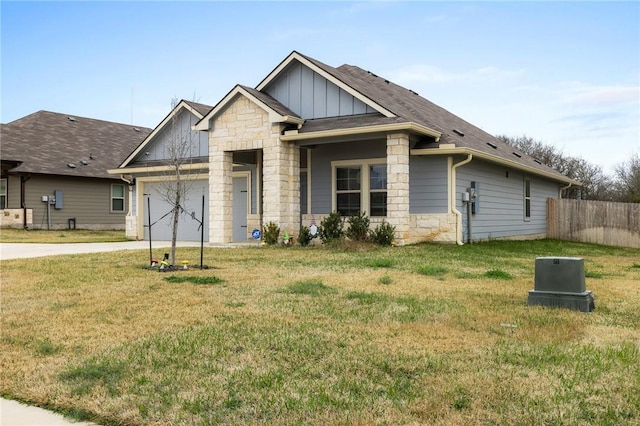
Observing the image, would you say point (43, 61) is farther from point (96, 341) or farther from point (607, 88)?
point (607, 88)

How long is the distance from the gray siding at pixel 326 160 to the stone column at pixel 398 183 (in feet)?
6.11

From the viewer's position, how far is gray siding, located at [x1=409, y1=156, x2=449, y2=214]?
16.5 metres

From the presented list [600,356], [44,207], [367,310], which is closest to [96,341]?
[367,310]

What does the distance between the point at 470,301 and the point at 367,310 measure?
150 centimetres

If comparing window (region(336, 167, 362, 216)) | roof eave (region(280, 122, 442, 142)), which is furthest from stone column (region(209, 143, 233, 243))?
window (region(336, 167, 362, 216))

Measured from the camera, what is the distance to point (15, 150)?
2689 cm

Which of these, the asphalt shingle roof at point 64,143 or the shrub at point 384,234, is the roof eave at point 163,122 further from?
the shrub at point 384,234

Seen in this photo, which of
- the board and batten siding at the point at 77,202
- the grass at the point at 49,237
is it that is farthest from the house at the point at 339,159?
the board and batten siding at the point at 77,202

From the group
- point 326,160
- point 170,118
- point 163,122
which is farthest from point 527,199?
point 163,122

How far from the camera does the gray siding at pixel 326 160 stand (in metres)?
17.5

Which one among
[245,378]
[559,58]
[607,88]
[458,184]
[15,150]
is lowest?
[245,378]

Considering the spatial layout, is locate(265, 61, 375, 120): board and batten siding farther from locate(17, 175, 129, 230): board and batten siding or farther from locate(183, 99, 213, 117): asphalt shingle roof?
locate(17, 175, 129, 230): board and batten siding

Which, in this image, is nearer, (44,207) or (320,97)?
(320,97)

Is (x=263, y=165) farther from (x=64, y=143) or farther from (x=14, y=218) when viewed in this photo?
(x=64, y=143)
